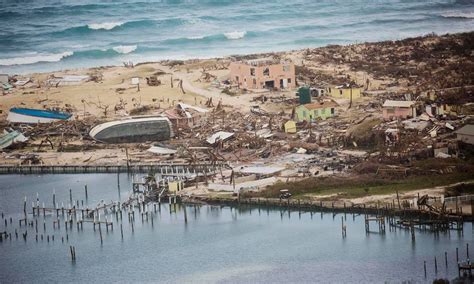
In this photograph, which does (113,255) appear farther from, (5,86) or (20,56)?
(20,56)

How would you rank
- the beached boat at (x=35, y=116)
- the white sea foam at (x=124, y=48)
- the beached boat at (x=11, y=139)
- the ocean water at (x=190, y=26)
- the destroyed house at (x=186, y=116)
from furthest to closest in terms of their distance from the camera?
the white sea foam at (x=124, y=48), the ocean water at (x=190, y=26), the beached boat at (x=35, y=116), the beached boat at (x=11, y=139), the destroyed house at (x=186, y=116)

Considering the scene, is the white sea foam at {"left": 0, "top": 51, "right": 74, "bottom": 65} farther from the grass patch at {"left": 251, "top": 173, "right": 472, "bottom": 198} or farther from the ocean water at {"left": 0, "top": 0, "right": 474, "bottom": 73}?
the grass patch at {"left": 251, "top": 173, "right": 472, "bottom": 198}

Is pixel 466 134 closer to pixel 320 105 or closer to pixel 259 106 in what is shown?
pixel 320 105

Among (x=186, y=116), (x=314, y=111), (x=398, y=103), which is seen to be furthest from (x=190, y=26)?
(x=398, y=103)

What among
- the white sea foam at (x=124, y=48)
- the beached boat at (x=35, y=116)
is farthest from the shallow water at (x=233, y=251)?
the white sea foam at (x=124, y=48)

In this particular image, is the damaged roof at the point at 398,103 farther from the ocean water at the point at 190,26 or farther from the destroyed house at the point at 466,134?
the ocean water at the point at 190,26

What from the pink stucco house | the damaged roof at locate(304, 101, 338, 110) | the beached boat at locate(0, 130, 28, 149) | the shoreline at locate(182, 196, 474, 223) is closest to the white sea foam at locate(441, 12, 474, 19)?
the damaged roof at locate(304, 101, 338, 110)

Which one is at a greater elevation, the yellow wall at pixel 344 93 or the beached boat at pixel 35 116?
the yellow wall at pixel 344 93
